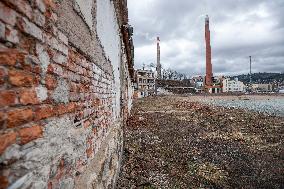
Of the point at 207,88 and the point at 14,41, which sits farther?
the point at 207,88

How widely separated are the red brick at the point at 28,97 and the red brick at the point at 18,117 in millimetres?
38

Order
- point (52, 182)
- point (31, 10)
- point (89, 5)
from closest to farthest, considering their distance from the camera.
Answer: point (31, 10) < point (52, 182) < point (89, 5)

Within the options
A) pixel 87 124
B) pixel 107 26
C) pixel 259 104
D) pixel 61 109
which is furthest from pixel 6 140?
pixel 259 104

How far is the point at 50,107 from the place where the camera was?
160cm

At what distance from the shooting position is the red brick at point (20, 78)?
1185mm

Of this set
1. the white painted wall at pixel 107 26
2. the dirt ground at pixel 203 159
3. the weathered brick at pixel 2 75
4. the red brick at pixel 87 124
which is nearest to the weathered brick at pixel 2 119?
the weathered brick at pixel 2 75

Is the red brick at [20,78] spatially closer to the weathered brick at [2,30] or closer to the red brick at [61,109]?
the weathered brick at [2,30]

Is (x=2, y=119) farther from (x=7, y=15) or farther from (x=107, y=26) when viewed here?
(x=107, y=26)

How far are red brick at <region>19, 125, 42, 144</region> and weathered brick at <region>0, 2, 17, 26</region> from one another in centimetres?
44

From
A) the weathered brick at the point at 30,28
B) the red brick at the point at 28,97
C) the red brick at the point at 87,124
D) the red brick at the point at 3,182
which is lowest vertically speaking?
the red brick at the point at 3,182

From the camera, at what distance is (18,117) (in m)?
1.21

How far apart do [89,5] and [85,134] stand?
51.1 inches

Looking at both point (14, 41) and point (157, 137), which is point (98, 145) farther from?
point (157, 137)

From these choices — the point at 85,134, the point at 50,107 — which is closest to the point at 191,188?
the point at 85,134
